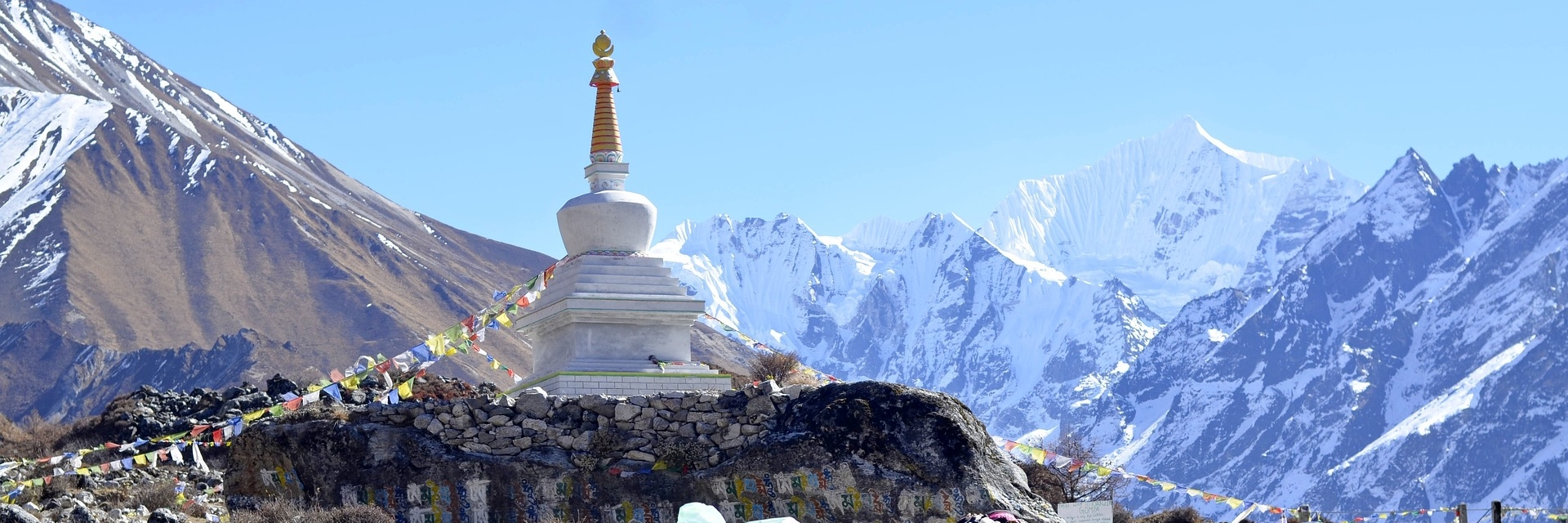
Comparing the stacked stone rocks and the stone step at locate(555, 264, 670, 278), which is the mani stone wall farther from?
the stone step at locate(555, 264, 670, 278)

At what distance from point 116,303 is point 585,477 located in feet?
368

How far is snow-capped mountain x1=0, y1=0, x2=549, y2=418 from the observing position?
390ft

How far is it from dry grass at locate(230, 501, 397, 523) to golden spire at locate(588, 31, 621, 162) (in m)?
7.44

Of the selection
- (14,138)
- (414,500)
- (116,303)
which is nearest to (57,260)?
(116,303)

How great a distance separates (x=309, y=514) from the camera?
20000 mm

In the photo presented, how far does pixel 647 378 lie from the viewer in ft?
82.8

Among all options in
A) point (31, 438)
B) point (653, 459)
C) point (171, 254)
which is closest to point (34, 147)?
point (171, 254)

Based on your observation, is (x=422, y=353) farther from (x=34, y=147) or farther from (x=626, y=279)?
(x=34, y=147)

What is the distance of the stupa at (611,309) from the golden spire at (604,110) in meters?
0.02

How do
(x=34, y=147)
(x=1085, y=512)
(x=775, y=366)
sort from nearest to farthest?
(x=1085, y=512) < (x=775, y=366) < (x=34, y=147)

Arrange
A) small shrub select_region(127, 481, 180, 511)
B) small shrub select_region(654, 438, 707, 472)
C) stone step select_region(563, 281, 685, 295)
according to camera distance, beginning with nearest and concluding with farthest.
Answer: small shrub select_region(654, 438, 707, 472)
small shrub select_region(127, 481, 180, 511)
stone step select_region(563, 281, 685, 295)

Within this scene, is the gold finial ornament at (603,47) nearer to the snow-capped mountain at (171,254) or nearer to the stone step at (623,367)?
the stone step at (623,367)

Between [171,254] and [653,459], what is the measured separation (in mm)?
116513

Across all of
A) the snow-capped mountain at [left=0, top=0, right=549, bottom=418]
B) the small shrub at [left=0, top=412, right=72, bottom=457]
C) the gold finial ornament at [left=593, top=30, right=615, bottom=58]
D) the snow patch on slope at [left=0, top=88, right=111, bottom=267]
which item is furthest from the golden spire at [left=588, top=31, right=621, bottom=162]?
the snow patch on slope at [left=0, top=88, right=111, bottom=267]
